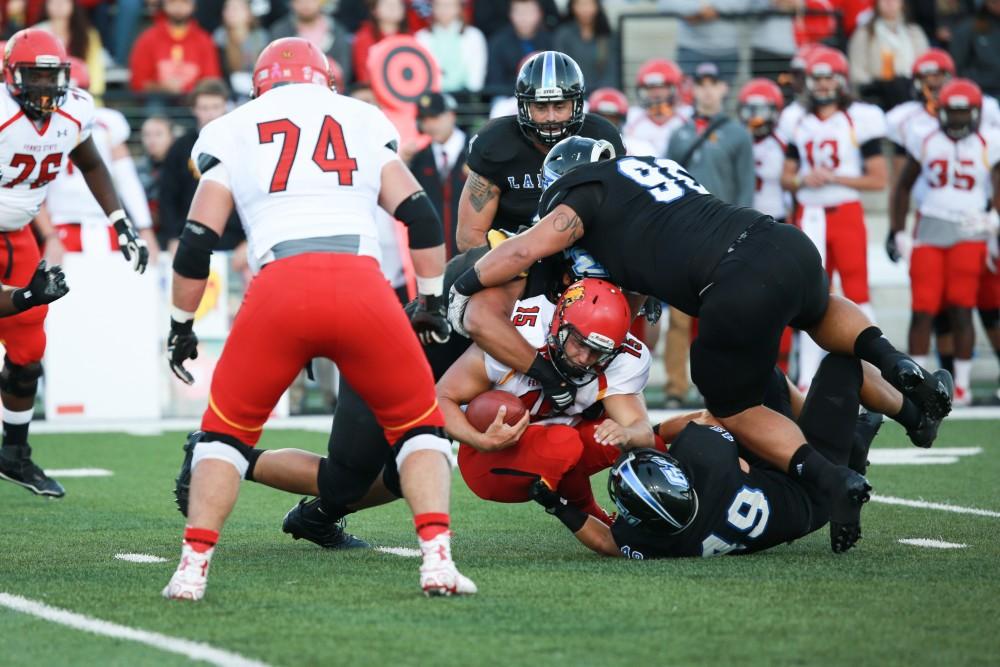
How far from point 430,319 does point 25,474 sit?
9.72ft

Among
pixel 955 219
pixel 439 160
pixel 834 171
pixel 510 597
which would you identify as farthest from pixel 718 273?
pixel 955 219

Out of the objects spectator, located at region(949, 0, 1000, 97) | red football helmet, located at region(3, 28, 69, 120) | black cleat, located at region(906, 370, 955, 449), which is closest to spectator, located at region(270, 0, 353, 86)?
spectator, located at region(949, 0, 1000, 97)

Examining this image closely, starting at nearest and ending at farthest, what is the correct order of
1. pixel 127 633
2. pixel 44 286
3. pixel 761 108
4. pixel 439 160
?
pixel 127 633 → pixel 44 286 → pixel 439 160 → pixel 761 108

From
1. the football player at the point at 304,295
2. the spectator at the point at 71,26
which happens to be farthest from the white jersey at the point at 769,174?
the football player at the point at 304,295

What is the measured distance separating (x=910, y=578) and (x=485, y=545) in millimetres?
1576

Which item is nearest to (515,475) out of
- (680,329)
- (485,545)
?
(485,545)

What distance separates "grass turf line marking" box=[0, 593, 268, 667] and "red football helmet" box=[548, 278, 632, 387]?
166 centimetres

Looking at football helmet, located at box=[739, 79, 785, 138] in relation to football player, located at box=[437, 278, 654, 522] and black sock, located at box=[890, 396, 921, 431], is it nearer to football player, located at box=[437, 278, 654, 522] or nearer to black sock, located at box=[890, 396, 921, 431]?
black sock, located at box=[890, 396, 921, 431]

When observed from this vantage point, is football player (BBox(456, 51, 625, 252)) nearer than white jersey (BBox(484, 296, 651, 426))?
No

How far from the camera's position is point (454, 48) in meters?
13.6

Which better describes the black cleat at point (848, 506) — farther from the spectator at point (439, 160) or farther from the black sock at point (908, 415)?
the spectator at point (439, 160)

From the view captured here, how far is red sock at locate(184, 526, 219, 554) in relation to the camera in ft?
14.5

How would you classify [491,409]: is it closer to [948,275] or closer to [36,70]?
[36,70]

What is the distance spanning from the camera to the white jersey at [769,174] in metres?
11.9
